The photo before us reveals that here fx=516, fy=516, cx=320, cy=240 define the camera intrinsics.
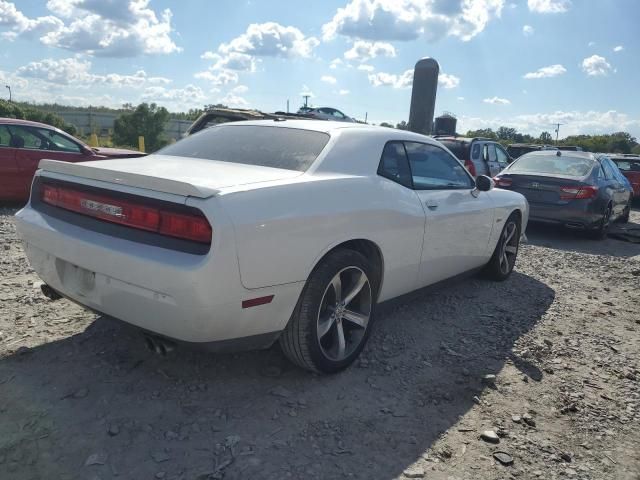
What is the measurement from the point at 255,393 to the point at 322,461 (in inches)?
26.3

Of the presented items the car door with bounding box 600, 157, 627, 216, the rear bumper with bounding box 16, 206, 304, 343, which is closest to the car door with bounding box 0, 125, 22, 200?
the rear bumper with bounding box 16, 206, 304, 343

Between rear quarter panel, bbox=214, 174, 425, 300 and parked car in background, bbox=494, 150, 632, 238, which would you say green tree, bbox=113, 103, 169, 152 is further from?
rear quarter panel, bbox=214, 174, 425, 300

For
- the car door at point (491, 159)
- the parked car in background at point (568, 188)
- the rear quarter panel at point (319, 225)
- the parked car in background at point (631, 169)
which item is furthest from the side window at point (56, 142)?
the parked car in background at point (631, 169)

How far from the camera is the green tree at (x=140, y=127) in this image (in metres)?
26.4

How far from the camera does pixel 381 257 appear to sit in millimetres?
3340

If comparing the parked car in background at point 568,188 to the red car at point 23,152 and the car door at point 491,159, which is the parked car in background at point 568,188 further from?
the red car at point 23,152

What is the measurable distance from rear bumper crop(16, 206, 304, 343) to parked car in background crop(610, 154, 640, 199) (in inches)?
563

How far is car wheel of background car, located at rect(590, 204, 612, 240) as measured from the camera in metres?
8.11

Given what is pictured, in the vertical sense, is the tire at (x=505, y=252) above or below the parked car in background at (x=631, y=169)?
below

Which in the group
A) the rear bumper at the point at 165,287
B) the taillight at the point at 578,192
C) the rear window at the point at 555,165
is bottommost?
the rear bumper at the point at 165,287

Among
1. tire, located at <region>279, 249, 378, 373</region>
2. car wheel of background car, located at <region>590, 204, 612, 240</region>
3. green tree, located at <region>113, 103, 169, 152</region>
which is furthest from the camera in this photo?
green tree, located at <region>113, 103, 169, 152</region>

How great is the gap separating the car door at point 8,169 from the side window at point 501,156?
9.64 metres

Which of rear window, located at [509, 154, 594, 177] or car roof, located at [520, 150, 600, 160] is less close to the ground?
car roof, located at [520, 150, 600, 160]

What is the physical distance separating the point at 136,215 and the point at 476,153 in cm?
948
